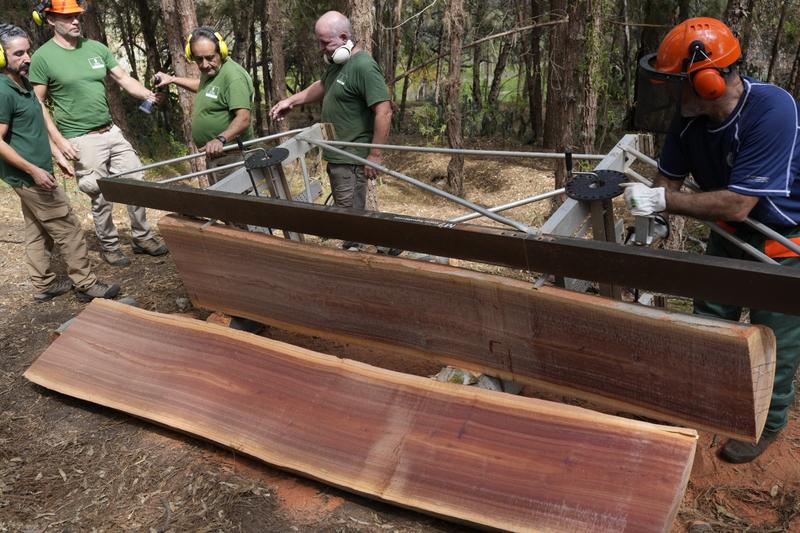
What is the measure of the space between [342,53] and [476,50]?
49.2 ft

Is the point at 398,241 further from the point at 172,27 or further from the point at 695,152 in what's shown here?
the point at 172,27

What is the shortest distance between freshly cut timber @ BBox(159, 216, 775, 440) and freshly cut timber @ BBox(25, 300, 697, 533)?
0.25m

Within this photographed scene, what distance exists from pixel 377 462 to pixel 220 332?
4.82ft

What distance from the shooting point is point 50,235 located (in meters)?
5.88

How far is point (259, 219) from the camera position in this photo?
3744mm

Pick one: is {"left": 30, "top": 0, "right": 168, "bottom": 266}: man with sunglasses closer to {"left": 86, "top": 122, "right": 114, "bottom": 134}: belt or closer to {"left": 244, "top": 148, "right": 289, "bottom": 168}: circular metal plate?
{"left": 86, "top": 122, "right": 114, "bottom": 134}: belt

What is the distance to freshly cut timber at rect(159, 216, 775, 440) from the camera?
2734 mm

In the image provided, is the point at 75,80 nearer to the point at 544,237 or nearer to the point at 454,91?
Result: the point at 544,237

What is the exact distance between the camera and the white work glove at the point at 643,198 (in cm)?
306

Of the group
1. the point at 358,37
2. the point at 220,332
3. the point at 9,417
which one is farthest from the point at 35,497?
the point at 358,37

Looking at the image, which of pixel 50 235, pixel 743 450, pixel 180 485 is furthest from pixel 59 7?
pixel 743 450

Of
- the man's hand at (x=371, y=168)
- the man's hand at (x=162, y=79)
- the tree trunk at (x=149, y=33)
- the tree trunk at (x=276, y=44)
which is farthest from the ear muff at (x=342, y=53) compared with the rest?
the tree trunk at (x=149, y=33)

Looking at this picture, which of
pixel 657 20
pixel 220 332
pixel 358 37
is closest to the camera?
pixel 220 332

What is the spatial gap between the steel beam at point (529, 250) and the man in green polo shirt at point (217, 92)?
180cm
